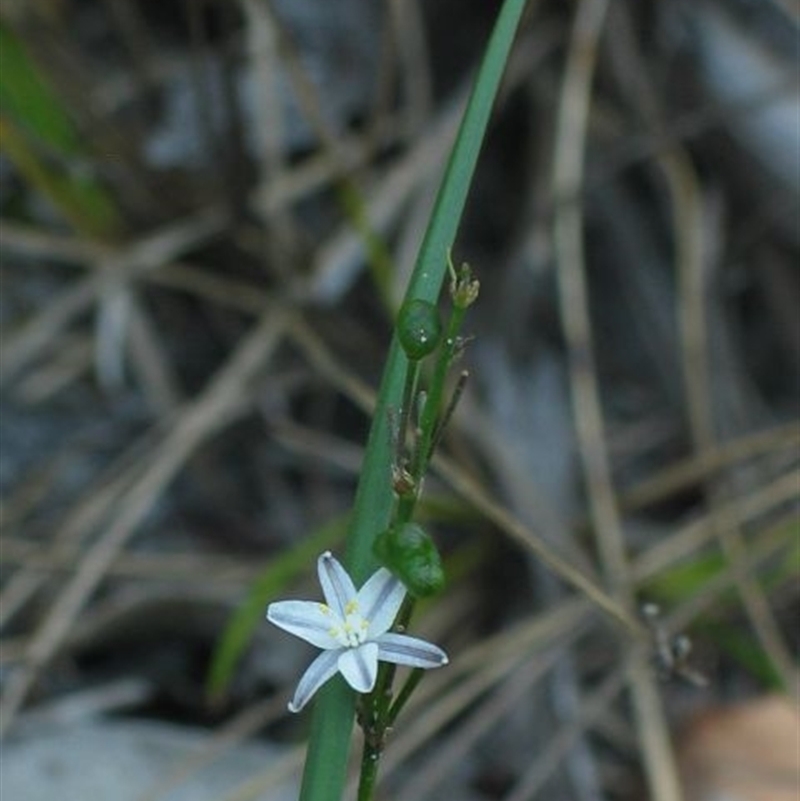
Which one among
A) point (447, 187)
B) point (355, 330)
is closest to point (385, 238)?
point (355, 330)

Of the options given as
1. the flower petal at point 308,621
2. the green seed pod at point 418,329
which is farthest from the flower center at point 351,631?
the green seed pod at point 418,329

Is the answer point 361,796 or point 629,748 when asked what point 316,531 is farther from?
point 361,796

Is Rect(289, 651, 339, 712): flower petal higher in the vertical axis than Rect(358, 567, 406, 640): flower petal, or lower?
lower

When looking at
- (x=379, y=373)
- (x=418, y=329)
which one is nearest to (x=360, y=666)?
(x=418, y=329)

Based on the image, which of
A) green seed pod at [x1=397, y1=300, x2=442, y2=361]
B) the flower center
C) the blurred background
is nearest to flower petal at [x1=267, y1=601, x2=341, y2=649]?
the flower center

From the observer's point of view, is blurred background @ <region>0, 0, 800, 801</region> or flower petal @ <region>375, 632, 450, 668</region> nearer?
flower petal @ <region>375, 632, 450, 668</region>

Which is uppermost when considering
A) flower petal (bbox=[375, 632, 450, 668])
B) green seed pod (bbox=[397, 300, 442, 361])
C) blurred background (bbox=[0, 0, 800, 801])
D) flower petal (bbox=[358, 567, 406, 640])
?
blurred background (bbox=[0, 0, 800, 801])

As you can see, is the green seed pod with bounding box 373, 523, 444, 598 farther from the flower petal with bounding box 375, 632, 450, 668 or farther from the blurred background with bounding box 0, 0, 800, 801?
the blurred background with bounding box 0, 0, 800, 801
